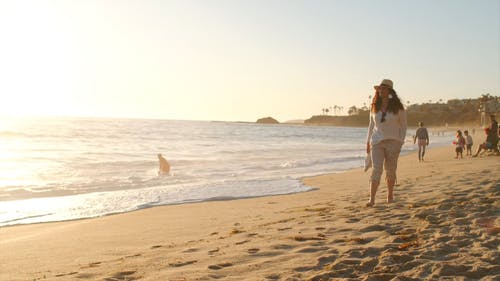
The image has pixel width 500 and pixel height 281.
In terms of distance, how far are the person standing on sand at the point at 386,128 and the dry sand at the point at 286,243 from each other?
1.96 ft

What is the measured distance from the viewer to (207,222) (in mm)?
6270

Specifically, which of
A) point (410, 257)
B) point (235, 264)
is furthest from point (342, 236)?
point (235, 264)

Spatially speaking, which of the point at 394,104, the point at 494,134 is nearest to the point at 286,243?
the point at 394,104

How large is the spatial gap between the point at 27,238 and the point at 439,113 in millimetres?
161540

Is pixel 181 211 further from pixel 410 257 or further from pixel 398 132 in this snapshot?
pixel 410 257

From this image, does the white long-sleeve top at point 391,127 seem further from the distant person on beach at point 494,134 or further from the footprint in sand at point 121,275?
the distant person on beach at point 494,134

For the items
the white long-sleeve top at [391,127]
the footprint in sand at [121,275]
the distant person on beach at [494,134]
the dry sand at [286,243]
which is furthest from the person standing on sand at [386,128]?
the distant person on beach at [494,134]

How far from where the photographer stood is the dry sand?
11.1 feet

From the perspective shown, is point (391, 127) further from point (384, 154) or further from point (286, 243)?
point (286, 243)

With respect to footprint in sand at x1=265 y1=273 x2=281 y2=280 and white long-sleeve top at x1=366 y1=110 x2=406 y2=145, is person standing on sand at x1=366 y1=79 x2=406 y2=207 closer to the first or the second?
white long-sleeve top at x1=366 y1=110 x2=406 y2=145

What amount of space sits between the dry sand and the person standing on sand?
0.60m

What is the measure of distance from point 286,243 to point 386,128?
239 centimetres

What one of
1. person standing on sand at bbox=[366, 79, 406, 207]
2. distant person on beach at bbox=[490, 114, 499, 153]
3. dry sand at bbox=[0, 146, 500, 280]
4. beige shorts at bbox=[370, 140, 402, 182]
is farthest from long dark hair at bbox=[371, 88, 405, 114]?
distant person on beach at bbox=[490, 114, 499, 153]

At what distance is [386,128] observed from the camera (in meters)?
5.74
